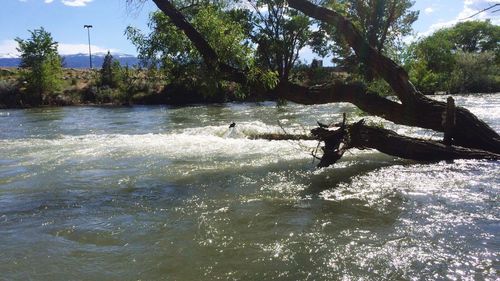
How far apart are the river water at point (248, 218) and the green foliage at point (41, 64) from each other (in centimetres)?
4160

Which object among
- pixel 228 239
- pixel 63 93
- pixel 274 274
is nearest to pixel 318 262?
pixel 274 274

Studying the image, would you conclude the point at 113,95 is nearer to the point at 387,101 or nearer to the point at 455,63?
the point at 387,101

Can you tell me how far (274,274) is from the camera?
5.78m

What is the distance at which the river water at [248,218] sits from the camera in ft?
19.8

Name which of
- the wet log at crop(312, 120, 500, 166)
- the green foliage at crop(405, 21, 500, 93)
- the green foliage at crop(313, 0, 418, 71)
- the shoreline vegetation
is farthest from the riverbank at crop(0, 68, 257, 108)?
the wet log at crop(312, 120, 500, 166)

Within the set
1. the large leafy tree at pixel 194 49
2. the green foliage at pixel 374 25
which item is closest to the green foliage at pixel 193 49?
the large leafy tree at pixel 194 49

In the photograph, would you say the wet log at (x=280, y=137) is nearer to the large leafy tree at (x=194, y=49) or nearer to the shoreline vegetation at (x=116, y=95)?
the large leafy tree at (x=194, y=49)

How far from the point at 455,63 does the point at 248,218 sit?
63.7 m

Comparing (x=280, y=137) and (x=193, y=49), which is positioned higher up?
(x=193, y=49)

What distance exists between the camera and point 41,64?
54094 millimetres

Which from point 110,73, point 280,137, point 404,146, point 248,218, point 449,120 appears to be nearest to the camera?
point 248,218

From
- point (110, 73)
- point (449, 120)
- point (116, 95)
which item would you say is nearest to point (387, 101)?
point (449, 120)

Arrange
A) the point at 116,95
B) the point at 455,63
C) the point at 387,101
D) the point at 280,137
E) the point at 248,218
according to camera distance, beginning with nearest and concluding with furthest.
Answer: the point at 248,218 < the point at 387,101 < the point at 280,137 < the point at 116,95 < the point at 455,63

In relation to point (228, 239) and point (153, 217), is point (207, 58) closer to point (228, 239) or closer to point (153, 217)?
point (153, 217)
